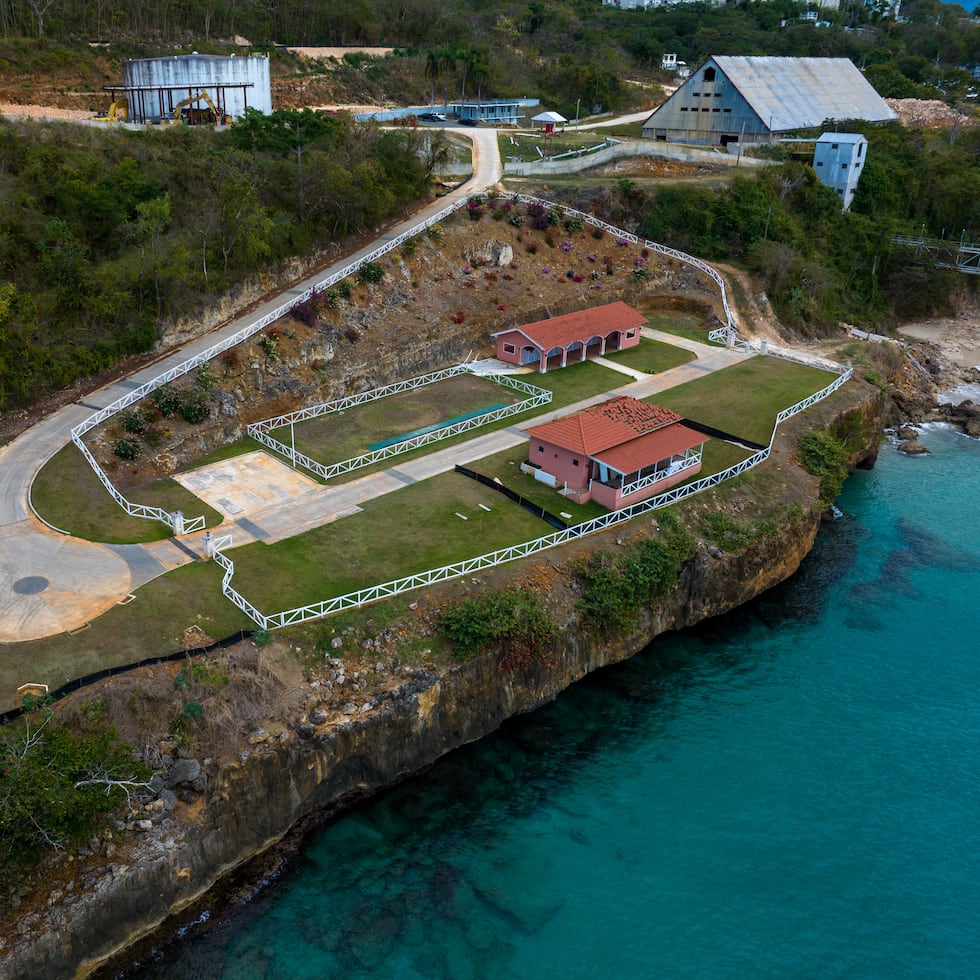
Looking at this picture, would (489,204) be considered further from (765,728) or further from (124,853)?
(124,853)

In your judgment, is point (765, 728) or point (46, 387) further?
point (46, 387)

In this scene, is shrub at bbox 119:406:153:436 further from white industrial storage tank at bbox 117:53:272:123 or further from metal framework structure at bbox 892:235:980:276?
metal framework structure at bbox 892:235:980:276

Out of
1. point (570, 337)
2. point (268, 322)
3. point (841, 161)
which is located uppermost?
point (841, 161)

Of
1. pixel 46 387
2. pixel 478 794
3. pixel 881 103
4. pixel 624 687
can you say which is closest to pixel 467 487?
pixel 624 687

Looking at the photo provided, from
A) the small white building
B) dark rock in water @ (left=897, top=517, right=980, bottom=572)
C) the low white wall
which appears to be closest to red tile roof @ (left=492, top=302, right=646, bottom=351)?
dark rock in water @ (left=897, top=517, right=980, bottom=572)

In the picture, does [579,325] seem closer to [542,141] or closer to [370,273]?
[370,273]

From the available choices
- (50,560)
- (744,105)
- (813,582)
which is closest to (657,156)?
(744,105)

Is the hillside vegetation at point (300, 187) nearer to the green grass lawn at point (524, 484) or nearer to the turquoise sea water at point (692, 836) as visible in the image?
the green grass lawn at point (524, 484)
